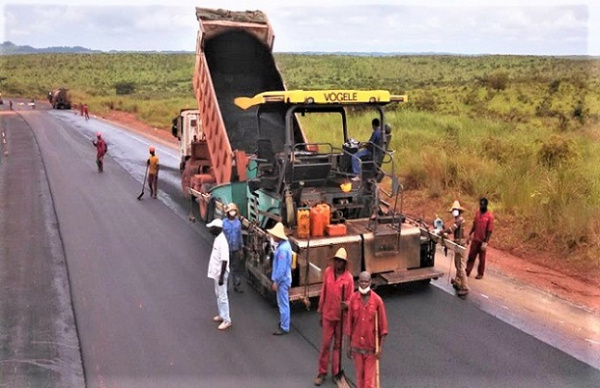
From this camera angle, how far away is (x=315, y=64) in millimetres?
88938

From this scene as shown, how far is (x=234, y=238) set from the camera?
327 inches

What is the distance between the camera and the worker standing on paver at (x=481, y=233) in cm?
869

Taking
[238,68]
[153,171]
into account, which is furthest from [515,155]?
[153,171]

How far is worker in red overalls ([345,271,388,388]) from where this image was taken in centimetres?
520

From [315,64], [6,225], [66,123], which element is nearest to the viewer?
[6,225]

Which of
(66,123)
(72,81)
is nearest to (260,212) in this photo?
(66,123)

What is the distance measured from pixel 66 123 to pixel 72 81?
5190cm

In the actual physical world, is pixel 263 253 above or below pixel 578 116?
below

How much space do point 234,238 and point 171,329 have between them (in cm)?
173

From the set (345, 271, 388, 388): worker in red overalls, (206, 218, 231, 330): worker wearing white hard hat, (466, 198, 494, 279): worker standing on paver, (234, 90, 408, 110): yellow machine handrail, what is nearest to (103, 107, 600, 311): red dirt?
(466, 198, 494, 279): worker standing on paver

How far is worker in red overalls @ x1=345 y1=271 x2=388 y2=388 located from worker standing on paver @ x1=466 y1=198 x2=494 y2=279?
407 centimetres

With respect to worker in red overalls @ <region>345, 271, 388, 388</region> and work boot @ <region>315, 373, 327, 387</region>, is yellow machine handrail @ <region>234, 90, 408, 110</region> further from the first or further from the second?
work boot @ <region>315, 373, 327, 387</region>

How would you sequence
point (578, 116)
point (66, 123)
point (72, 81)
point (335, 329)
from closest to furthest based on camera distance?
1. point (335, 329)
2. point (578, 116)
3. point (66, 123)
4. point (72, 81)

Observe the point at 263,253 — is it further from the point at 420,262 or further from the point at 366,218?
the point at 420,262
